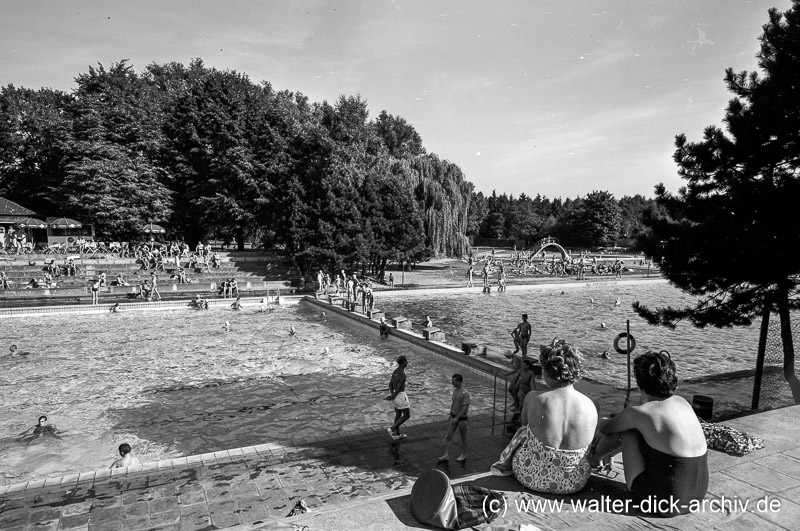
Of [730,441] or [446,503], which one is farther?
[730,441]

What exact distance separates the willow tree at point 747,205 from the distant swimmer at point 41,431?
42.3ft

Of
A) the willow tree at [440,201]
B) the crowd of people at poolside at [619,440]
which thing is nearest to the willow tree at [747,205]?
the crowd of people at poolside at [619,440]

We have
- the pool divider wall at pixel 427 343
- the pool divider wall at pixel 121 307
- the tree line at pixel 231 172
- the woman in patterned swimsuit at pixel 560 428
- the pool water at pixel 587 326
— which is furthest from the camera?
the tree line at pixel 231 172

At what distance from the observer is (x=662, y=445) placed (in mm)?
3629

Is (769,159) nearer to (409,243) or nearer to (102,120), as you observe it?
(409,243)

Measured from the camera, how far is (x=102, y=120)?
42531 millimetres

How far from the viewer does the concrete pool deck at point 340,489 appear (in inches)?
152

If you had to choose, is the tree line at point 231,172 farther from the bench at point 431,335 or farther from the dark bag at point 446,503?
→ the dark bag at point 446,503

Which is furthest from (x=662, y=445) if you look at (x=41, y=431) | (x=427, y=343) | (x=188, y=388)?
(x=427, y=343)

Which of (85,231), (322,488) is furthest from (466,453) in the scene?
(85,231)

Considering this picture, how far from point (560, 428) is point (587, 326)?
839 inches

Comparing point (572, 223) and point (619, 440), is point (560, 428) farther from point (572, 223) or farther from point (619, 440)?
point (572, 223)

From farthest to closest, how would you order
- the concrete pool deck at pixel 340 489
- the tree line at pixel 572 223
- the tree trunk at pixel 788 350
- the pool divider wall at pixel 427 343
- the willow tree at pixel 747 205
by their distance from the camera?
the tree line at pixel 572 223 < the pool divider wall at pixel 427 343 < the tree trunk at pixel 788 350 < the willow tree at pixel 747 205 < the concrete pool deck at pixel 340 489

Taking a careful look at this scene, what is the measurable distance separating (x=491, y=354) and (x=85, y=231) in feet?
136
